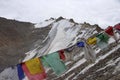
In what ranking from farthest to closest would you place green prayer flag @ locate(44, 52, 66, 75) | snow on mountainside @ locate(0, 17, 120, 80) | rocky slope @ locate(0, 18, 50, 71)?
rocky slope @ locate(0, 18, 50, 71), snow on mountainside @ locate(0, 17, 120, 80), green prayer flag @ locate(44, 52, 66, 75)

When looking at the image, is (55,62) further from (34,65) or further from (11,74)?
(11,74)

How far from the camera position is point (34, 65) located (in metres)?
25.0

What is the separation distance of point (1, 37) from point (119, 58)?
51.2m

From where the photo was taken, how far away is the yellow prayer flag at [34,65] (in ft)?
81.8

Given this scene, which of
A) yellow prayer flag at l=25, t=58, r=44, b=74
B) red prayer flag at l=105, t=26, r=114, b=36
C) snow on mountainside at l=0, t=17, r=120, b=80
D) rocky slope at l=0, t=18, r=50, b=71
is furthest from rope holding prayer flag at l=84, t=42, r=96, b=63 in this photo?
rocky slope at l=0, t=18, r=50, b=71

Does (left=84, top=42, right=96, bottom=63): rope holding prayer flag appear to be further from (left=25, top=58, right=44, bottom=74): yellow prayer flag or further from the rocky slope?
the rocky slope

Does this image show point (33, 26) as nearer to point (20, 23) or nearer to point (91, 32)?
point (20, 23)

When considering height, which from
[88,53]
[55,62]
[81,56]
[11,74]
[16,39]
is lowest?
[55,62]

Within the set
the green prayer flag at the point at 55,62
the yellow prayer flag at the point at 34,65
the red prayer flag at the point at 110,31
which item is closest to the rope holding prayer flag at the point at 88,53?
the red prayer flag at the point at 110,31

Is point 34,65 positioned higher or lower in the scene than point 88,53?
lower

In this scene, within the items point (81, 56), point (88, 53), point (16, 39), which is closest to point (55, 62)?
point (88, 53)

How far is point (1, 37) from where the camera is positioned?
7662 centimetres

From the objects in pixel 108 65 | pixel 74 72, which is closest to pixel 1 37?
pixel 74 72

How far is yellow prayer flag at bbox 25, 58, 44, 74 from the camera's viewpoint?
2492 centimetres
